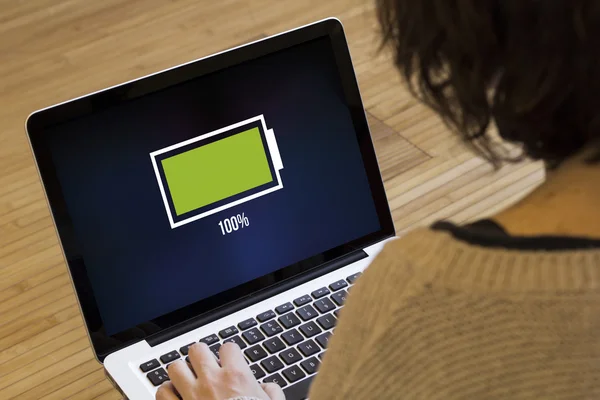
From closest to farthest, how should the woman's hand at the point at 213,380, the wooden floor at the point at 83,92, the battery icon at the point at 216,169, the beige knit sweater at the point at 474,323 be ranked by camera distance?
the beige knit sweater at the point at 474,323 → the woman's hand at the point at 213,380 → the battery icon at the point at 216,169 → the wooden floor at the point at 83,92

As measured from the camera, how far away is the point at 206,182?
797 mm

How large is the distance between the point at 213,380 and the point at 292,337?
0.36 feet

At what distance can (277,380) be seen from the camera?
747 mm

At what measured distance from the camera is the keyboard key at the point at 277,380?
744 millimetres

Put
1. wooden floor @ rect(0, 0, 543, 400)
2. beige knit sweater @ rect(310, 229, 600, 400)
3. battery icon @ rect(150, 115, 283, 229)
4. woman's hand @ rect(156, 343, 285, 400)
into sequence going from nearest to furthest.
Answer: beige knit sweater @ rect(310, 229, 600, 400)
woman's hand @ rect(156, 343, 285, 400)
battery icon @ rect(150, 115, 283, 229)
wooden floor @ rect(0, 0, 543, 400)

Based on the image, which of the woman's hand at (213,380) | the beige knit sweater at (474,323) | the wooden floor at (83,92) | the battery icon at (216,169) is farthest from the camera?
the wooden floor at (83,92)

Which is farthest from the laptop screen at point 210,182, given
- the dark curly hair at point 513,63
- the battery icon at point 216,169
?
the dark curly hair at point 513,63

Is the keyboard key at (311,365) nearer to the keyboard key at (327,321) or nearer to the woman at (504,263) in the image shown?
the keyboard key at (327,321)

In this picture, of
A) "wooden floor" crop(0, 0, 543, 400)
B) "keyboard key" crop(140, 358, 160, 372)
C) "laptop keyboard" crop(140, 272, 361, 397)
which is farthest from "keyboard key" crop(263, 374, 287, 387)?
"wooden floor" crop(0, 0, 543, 400)

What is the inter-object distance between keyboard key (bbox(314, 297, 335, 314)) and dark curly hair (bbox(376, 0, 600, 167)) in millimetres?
338

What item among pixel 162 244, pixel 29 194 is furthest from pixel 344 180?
pixel 29 194

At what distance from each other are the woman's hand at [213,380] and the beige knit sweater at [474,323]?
247mm

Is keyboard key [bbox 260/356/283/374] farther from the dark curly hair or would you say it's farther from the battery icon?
the dark curly hair

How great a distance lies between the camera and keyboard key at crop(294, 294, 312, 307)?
81 cm
